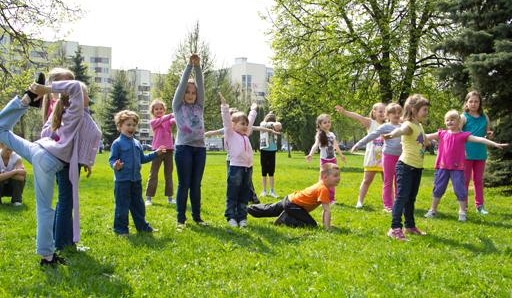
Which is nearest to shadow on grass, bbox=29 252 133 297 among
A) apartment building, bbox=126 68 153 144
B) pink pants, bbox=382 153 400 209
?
pink pants, bbox=382 153 400 209

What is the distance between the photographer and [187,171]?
686cm

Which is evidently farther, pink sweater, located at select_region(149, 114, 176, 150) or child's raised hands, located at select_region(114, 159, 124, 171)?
pink sweater, located at select_region(149, 114, 176, 150)

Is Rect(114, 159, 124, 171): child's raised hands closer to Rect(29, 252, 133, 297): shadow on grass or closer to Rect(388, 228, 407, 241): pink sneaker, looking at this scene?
Rect(29, 252, 133, 297): shadow on grass

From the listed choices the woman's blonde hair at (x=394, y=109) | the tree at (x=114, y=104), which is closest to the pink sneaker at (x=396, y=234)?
the woman's blonde hair at (x=394, y=109)

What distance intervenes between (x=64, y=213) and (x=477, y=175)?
282 inches

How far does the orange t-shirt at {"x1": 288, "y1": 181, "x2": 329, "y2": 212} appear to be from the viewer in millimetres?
6984

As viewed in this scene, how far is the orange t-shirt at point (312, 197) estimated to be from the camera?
6984 mm

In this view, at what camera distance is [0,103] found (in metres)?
30.9

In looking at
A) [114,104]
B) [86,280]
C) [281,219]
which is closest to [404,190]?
[281,219]

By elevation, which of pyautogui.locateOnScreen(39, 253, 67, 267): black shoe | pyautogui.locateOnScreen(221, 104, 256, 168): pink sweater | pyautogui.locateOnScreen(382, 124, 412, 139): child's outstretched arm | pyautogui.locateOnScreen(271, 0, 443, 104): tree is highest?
pyautogui.locateOnScreen(271, 0, 443, 104): tree

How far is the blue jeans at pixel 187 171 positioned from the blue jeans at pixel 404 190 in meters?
2.76

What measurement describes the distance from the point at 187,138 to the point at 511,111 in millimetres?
9184

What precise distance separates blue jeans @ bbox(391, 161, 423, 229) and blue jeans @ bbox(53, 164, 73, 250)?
161 inches

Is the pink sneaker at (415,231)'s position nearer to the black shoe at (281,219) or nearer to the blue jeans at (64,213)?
the black shoe at (281,219)
